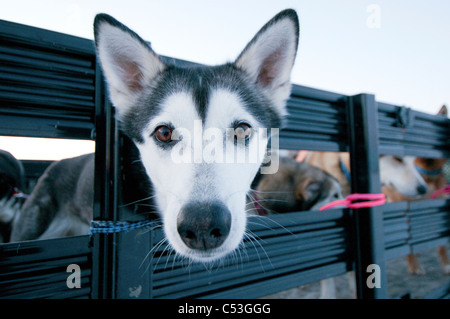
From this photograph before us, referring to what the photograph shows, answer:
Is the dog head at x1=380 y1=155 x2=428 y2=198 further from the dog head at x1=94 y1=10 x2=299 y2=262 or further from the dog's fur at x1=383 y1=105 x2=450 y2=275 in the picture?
the dog head at x1=94 y1=10 x2=299 y2=262

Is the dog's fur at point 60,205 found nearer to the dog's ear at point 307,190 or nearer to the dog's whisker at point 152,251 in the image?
the dog's whisker at point 152,251

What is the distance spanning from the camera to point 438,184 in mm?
4379

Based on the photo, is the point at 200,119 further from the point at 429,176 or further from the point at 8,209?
the point at 429,176

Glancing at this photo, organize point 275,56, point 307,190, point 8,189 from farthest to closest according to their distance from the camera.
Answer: point 307,190 < point 8,189 < point 275,56

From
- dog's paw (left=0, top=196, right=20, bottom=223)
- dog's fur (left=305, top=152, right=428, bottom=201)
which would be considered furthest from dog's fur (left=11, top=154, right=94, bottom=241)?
dog's fur (left=305, top=152, right=428, bottom=201)

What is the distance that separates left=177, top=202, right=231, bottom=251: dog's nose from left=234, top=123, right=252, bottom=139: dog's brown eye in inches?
17.2

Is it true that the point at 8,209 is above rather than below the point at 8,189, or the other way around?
below

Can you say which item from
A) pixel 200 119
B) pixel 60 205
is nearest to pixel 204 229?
pixel 200 119

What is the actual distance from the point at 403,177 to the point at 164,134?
3.91 metres

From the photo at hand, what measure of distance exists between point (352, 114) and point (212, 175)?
4.39ft

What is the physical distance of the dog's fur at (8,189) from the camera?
2.27m

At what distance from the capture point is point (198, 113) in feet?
3.92

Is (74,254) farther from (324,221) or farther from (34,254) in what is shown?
(324,221)

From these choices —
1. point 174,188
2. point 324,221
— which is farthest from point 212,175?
point 324,221
